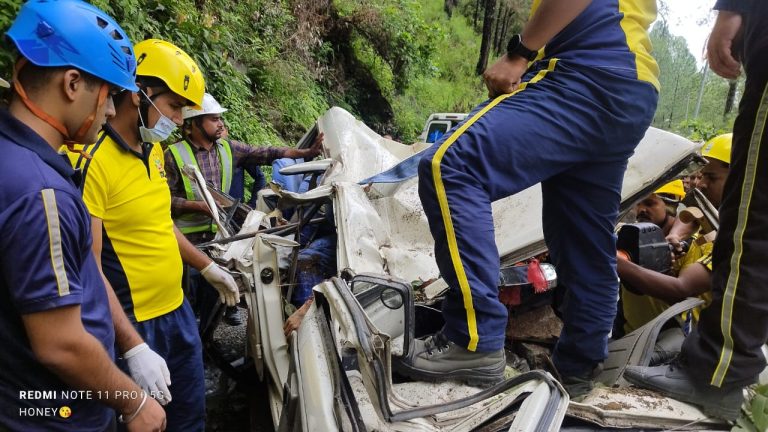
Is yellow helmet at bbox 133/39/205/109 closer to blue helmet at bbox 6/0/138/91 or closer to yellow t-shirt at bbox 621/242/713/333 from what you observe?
blue helmet at bbox 6/0/138/91

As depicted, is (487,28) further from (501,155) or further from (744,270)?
(744,270)

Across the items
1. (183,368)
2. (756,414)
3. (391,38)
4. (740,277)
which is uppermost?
(391,38)

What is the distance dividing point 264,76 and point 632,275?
8221 mm

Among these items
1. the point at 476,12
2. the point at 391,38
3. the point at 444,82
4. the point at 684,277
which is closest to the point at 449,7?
the point at 476,12

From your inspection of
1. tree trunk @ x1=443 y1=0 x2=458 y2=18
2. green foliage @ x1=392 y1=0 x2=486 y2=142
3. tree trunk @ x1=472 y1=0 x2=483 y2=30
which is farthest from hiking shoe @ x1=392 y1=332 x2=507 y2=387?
tree trunk @ x1=472 y1=0 x2=483 y2=30

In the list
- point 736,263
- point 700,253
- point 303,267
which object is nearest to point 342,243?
point 303,267

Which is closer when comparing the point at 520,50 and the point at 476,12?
the point at 520,50

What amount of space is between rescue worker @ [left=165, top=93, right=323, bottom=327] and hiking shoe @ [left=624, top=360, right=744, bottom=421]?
9.15 ft

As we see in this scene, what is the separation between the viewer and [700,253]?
2.49 meters

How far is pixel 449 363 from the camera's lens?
166 cm

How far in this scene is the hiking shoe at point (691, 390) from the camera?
1538 mm

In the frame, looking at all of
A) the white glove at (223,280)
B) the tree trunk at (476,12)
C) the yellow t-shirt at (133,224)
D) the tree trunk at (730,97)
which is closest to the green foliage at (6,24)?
the yellow t-shirt at (133,224)

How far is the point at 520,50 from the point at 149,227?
1.62 meters

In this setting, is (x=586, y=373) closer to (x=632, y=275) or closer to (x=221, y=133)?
(x=632, y=275)
